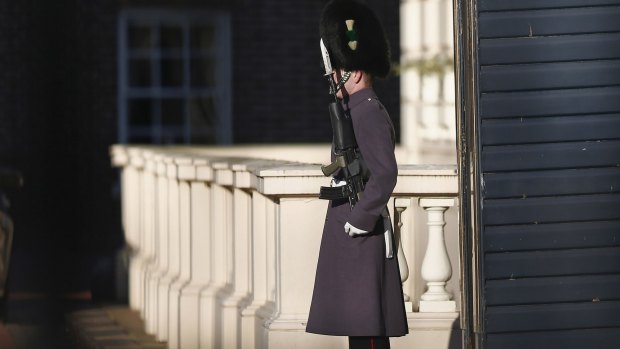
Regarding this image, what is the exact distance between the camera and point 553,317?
20.2 feet

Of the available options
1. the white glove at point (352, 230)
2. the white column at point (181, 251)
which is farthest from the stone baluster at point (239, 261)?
the white glove at point (352, 230)

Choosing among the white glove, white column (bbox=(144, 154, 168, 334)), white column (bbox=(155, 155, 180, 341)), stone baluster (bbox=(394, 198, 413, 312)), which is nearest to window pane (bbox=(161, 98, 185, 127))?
white column (bbox=(144, 154, 168, 334))

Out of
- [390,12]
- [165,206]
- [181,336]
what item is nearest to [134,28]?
[390,12]

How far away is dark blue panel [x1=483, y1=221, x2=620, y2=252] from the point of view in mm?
6117

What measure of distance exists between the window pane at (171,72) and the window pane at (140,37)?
360mm

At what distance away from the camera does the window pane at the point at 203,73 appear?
66.6 ft

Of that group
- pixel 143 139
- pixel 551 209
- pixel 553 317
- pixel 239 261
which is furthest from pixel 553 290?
pixel 143 139

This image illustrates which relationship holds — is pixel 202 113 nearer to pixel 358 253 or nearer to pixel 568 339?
pixel 358 253

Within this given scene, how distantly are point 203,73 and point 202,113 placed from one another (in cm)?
45

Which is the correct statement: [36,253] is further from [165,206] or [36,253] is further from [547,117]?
[547,117]

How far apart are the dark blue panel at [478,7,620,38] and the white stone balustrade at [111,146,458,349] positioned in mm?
1625

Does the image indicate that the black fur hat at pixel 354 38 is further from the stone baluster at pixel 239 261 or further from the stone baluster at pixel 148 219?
the stone baluster at pixel 148 219

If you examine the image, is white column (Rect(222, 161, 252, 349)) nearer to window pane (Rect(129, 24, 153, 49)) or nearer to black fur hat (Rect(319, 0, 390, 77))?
black fur hat (Rect(319, 0, 390, 77))

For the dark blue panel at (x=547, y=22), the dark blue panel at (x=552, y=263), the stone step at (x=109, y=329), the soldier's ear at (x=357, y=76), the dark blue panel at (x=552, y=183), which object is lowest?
the stone step at (x=109, y=329)
